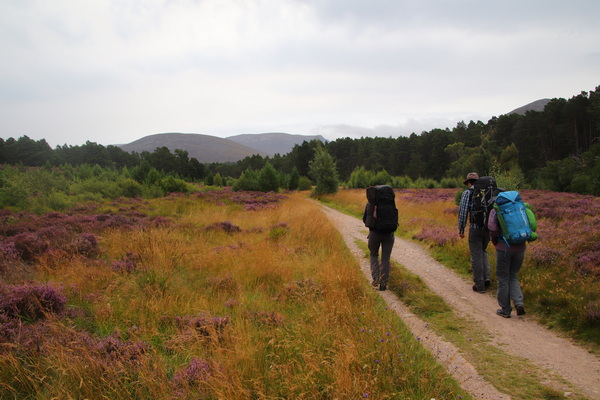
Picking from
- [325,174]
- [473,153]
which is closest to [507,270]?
[325,174]

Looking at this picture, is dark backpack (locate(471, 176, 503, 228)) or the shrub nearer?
the shrub

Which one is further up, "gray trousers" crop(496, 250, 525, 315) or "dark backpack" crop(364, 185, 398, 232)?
"dark backpack" crop(364, 185, 398, 232)

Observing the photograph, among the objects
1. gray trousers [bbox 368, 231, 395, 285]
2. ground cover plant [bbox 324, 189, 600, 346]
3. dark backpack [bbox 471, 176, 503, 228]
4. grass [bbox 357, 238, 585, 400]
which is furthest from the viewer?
gray trousers [bbox 368, 231, 395, 285]

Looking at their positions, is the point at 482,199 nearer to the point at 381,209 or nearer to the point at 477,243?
the point at 477,243

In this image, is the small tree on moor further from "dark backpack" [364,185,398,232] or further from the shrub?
the shrub

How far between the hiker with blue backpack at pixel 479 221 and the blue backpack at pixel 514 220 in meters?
0.88

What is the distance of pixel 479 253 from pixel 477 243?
0.72ft

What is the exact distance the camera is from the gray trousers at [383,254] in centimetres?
635

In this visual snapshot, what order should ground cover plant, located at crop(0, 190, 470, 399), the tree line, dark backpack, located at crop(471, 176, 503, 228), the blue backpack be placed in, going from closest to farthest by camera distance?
ground cover plant, located at crop(0, 190, 470, 399)
the blue backpack
dark backpack, located at crop(471, 176, 503, 228)
the tree line

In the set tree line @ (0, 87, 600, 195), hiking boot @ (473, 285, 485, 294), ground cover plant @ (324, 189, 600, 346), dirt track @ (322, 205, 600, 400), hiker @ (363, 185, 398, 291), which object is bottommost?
hiking boot @ (473, 285, 485, 294)

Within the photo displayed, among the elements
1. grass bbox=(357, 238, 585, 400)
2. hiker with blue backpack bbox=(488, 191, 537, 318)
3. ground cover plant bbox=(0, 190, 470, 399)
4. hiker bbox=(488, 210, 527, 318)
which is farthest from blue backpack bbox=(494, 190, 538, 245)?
ground cover plant bbox=(0, 190, 470, 399)

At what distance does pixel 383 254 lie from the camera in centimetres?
643

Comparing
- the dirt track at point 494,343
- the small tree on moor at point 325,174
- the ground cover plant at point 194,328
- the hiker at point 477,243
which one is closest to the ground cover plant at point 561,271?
the dirt track at point 494,343

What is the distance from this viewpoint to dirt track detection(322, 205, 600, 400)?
3143 millimetres
